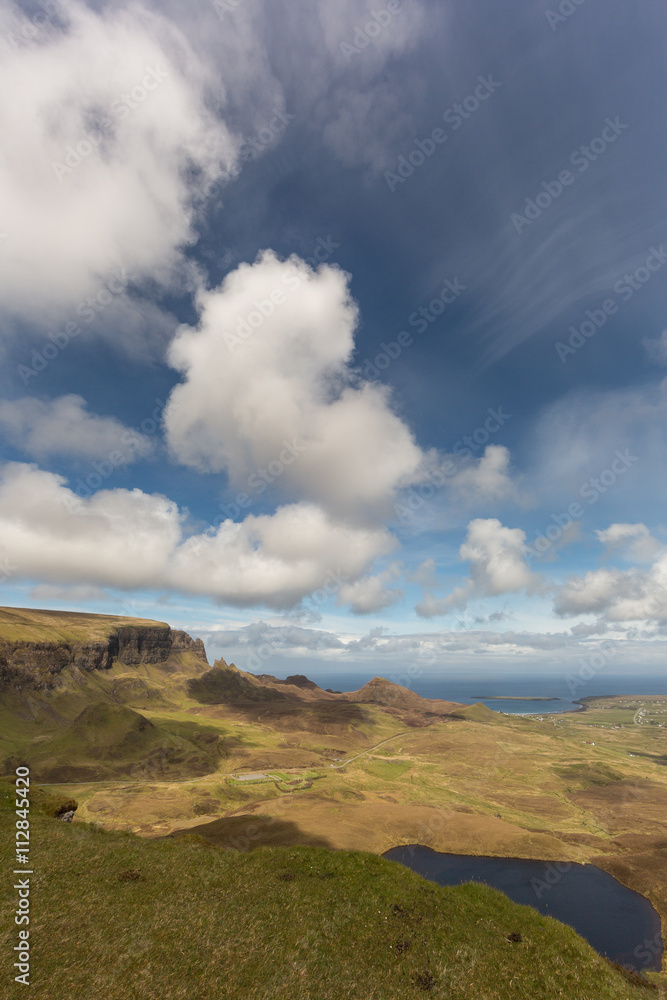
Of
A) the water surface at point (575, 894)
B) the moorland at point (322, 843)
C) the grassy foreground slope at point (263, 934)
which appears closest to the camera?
the grassy foreground slope at point (263, 934)

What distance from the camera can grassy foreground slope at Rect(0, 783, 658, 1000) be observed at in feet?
65.0

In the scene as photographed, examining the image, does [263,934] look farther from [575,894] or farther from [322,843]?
[575,894]

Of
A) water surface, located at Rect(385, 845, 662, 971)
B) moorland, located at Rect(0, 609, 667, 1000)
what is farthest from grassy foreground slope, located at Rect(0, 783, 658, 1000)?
water surface, located at Rect(385, 845, 662, 971)

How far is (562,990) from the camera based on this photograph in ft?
75.5

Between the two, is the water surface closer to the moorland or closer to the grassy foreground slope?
the moorland

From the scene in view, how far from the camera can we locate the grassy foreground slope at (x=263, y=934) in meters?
19.8

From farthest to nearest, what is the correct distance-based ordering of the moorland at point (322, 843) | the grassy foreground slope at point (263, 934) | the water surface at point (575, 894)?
the water surface at point (575, 894) < the moorland at point (322, 843) < the grassy foreground slope at point (263, 934)

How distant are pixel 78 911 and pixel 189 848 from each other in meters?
15.0

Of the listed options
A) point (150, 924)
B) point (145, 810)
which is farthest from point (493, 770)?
point (150, 924)

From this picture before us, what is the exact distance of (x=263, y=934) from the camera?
80.5 ft

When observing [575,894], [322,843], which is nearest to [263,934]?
[322,843]

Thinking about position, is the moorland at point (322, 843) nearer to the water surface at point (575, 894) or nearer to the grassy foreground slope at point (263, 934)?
the grassy foreground slope at point (263, 934)

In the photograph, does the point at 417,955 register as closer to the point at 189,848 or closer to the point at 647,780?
the point at 189,848

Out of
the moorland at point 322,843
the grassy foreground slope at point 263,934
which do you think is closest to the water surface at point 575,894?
the moorland at point 322,843
